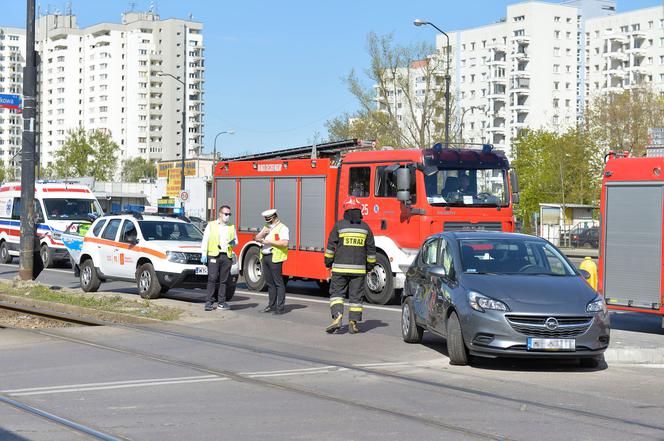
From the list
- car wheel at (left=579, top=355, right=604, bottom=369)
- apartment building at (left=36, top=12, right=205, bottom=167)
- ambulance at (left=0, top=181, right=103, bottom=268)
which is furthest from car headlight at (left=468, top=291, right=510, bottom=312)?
apartment building at (left=36, top=12, right=205, bottom=167)

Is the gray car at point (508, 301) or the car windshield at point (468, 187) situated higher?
the car windshield at point (468, 187)

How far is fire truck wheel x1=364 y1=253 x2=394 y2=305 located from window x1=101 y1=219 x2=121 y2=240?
5205 millimetres

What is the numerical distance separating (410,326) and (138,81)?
150 m

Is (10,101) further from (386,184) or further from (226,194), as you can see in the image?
(386,184)

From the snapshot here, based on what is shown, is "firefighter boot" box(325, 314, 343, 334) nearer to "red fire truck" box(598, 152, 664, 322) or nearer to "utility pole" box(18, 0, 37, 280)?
"red fire truck" box(598, 152, 664, 322)

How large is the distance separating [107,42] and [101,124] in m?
12.5

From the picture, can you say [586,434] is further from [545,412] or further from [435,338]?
[435,338]

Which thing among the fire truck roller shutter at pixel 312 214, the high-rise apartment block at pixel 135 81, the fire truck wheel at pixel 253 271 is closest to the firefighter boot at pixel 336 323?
the fire truck roller shutter at pixel 312 214

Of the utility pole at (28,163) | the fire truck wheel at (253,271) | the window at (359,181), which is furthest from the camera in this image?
the fire truck wheel at (253,271)

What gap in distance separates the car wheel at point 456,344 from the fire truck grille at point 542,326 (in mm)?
718

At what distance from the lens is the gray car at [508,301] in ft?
36.8

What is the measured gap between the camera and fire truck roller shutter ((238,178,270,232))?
23.3 meters

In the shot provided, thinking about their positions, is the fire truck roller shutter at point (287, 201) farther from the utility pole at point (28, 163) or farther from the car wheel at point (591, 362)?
the car wheel at point (591, 362)

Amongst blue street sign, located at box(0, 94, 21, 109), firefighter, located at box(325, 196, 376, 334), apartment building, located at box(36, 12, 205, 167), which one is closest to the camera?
firefighter, located at box(325, 196, 376, 334)
